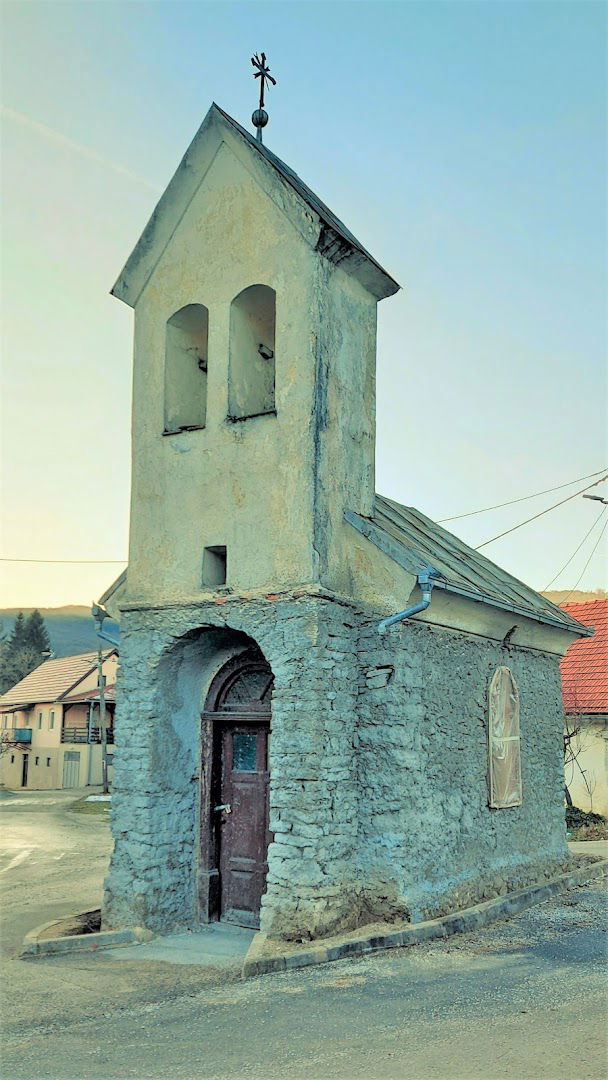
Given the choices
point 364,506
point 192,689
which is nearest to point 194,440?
point 364,506

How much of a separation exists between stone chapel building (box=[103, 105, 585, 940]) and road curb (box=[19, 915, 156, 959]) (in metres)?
0.19

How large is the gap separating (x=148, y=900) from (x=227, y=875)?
3.32 ft

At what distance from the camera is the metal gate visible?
44812 mm

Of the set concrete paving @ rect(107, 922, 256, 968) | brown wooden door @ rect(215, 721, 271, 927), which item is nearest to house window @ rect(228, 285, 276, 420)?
brown wooden door @ rect(215, 721, 271, 927)

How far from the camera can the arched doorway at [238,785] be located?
9.93m

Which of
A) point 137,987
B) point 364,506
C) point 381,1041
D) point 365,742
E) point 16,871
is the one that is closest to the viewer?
point 381,1041

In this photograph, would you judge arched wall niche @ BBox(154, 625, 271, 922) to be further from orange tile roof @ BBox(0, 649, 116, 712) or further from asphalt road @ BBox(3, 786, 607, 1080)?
orange tile roof @ BBox(0, 649, 116, 712)

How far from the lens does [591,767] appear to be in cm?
1995

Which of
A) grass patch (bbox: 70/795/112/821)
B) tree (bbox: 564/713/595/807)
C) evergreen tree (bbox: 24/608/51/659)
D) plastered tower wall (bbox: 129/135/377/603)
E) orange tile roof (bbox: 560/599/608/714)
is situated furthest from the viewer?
evergreen tree (bbox: 24/608/51/659)

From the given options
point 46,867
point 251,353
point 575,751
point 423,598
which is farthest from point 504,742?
point 575,751

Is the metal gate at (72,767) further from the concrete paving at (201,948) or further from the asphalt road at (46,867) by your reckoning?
the concrete paving at (201,948)

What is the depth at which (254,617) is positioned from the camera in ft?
30.1

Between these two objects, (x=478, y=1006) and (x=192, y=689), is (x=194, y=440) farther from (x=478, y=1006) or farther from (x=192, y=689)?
(x=478, y=1006)

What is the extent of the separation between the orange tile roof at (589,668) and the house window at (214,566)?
12.7 m
